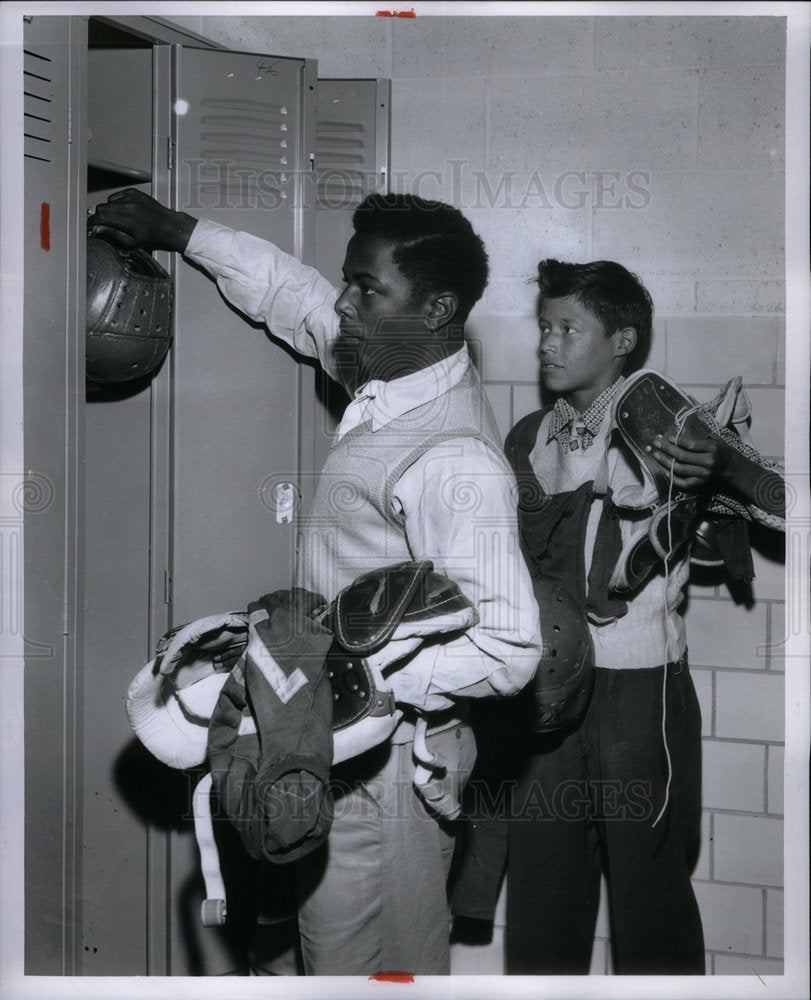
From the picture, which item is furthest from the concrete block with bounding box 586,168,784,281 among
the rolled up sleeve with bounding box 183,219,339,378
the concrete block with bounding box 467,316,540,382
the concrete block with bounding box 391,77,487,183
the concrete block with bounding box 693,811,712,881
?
the concrete block with bounding box 693,811,712,881

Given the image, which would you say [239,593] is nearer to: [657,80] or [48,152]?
[48,152]

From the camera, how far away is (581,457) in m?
2.08

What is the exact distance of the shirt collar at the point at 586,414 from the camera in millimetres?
2064

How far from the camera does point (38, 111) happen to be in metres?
1.71

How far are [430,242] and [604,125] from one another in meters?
0.49

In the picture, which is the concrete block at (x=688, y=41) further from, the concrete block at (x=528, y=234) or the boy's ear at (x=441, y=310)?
the boy's ear at (x=441, y=310)

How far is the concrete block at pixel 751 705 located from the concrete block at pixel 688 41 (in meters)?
1.32

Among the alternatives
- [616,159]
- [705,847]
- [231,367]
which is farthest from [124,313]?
[705,847]

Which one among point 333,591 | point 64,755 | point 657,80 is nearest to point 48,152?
point 333,591

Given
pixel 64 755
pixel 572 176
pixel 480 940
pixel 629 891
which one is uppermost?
pixel 572 176

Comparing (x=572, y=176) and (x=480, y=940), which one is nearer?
(x=572, y=176)

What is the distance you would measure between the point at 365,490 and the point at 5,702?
78cm

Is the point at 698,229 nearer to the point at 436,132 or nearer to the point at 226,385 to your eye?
the point at 436,132

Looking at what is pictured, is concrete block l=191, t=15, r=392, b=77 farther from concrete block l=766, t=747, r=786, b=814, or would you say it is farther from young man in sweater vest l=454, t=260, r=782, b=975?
concrete block l=766, t=747, r=786, b=814
